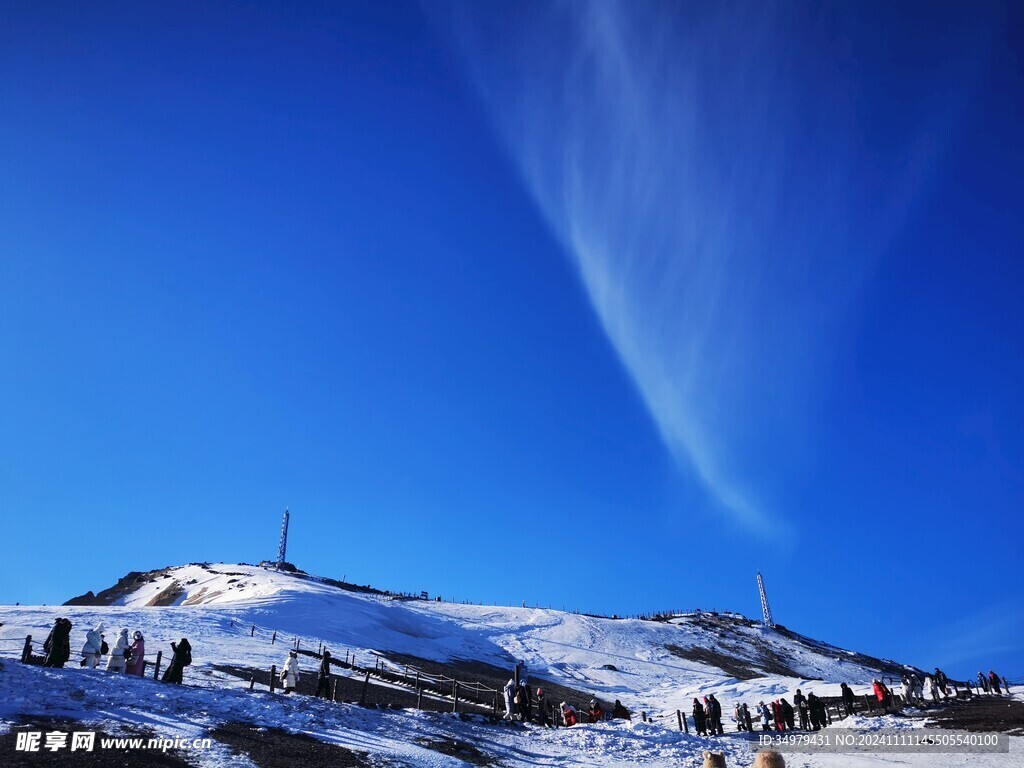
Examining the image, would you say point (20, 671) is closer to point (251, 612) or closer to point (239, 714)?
point (239, 714)

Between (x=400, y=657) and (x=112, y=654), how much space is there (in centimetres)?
2457

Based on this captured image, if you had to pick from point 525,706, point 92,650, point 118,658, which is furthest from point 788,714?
point 92,650

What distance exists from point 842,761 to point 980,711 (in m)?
15.3

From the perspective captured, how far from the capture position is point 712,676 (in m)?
60.2

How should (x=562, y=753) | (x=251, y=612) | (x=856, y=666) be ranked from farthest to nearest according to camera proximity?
1. (x=856, y=666)
2. (x=251, y=612)
3. (x=562, y=753)

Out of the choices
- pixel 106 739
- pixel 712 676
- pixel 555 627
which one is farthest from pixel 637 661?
pixel 106 739

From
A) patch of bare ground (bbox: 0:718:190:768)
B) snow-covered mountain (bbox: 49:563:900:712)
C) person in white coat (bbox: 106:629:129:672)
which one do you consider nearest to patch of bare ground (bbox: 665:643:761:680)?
snow-covered mountain (bbox: 49:563:900:712)

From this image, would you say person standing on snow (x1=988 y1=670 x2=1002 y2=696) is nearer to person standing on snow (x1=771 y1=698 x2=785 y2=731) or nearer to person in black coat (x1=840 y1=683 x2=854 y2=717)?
person in black coat (x1=840 y1=683 x2=854 y2=717)

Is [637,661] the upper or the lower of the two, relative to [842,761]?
upper

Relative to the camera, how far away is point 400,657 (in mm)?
43281

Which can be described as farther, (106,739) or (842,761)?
(842,761)

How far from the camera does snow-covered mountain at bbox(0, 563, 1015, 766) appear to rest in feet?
58.5

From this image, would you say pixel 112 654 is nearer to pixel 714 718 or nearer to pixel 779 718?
pixel 714 718

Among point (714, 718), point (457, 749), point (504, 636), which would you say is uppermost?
point (504, 636)
